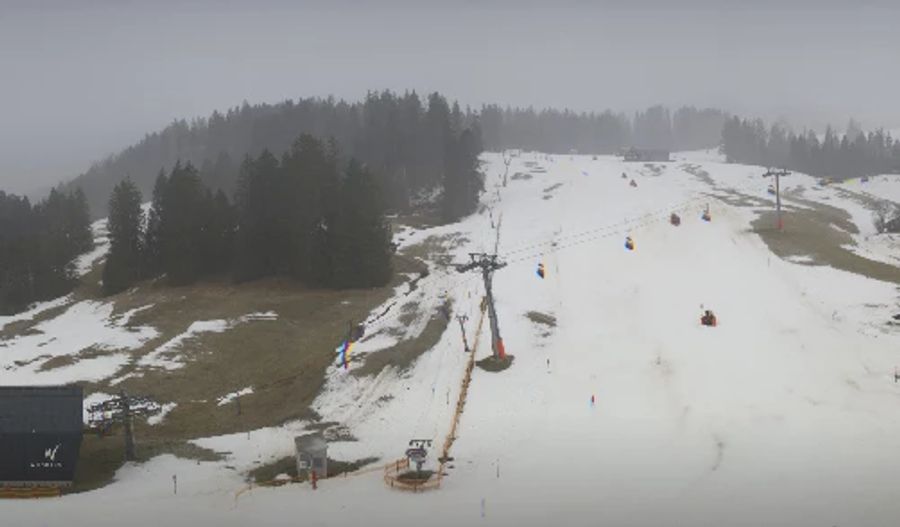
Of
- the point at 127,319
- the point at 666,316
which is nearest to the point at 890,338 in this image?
the point at 666,316

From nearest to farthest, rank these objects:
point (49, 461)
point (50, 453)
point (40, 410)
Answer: point (49, 461), point (50, 453), point (40, 410)

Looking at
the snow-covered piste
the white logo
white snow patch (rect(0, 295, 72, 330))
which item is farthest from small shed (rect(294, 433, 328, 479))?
white snow patch (rect(0, 295, 72, 330))

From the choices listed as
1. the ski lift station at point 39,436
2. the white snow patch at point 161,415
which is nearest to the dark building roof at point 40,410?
the ski lift station at point 39,436

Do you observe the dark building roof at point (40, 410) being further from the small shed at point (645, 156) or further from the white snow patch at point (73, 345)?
the small shed at point (645, 156)

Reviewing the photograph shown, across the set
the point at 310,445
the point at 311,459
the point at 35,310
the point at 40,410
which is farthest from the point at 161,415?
the point at 35,310

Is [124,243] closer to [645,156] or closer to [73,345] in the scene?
[73,345]

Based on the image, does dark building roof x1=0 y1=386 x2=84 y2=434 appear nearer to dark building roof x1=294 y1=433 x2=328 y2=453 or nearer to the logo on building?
the logo on building
